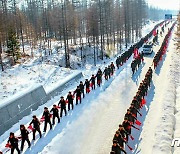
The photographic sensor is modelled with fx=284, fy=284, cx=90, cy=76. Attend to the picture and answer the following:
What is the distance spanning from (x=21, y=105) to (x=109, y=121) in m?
4.98

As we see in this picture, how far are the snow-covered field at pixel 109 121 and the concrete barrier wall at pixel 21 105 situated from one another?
30cm

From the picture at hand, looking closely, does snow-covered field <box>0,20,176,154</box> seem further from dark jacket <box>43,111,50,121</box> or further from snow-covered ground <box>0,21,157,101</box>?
dark jacket <box>43,111,50,121</box>

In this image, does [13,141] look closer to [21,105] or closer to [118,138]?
[118,138]

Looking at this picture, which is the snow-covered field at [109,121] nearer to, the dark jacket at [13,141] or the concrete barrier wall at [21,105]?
the concrete barrier wall at [21,105]

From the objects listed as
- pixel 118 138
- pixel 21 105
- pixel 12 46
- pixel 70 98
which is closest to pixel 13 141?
pixel 118 138

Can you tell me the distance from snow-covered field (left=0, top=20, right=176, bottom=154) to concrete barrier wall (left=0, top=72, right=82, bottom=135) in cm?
30

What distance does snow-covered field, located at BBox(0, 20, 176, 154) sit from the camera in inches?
499

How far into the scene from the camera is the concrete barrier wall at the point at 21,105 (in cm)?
1445

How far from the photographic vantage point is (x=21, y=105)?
52.1 ft

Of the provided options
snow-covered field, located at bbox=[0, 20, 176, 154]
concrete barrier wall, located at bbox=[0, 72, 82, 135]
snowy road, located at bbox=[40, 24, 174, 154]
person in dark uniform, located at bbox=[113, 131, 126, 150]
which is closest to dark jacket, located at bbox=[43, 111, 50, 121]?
snow-covered field, located at bbox=[0, 20, 176, 154]

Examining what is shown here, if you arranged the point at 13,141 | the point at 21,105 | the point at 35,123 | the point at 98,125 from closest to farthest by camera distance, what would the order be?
1. the point at 13,141
2. the point at 35,123
3. the point at 98,125
4. the point at 21,105

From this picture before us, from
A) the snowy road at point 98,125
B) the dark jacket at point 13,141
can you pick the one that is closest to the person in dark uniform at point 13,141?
the dark jacket at point 13,141

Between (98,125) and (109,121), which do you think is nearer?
(98,125)

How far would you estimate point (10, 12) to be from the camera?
55031 mm
